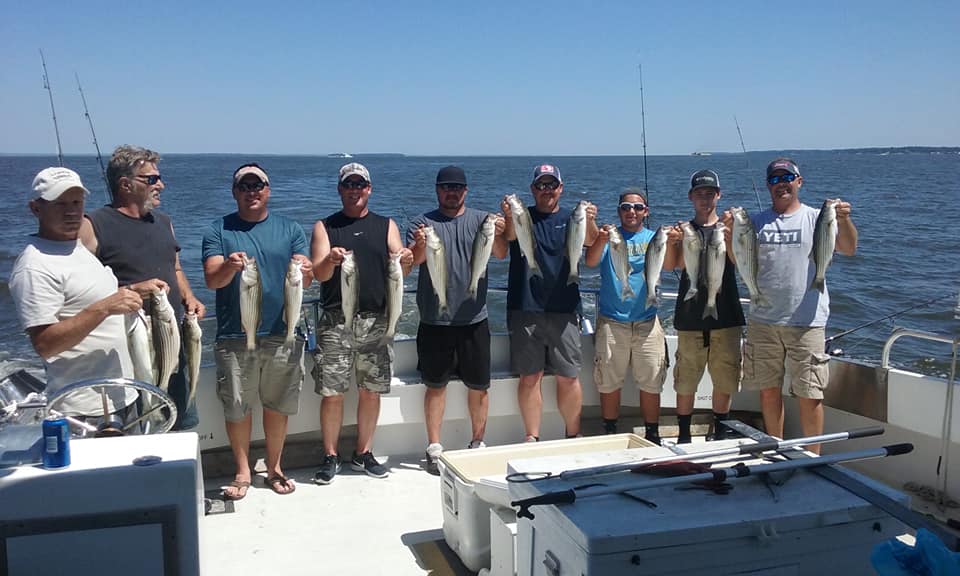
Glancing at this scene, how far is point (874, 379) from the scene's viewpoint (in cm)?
545

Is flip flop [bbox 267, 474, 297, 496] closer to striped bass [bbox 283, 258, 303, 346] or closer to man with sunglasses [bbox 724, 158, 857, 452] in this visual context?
striped bass [bbox 283, 258, 303, 346]

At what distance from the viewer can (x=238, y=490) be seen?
5156 mm

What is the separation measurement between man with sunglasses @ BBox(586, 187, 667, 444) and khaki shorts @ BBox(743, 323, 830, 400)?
64cm

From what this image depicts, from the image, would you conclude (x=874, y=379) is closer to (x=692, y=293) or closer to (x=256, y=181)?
(x=692, y=293)

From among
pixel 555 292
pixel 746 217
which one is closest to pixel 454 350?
pixel 555 292

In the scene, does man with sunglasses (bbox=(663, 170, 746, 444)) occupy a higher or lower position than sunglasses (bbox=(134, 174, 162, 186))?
lower

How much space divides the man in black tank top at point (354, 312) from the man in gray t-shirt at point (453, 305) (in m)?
0.26

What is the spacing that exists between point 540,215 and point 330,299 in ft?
5.32

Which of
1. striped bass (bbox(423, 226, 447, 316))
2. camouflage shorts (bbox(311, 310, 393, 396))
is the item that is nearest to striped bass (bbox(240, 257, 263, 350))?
camouflage shorts (bbox(311, 310, 393, 396))

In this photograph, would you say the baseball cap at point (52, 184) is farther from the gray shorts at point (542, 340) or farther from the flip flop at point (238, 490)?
the gray shorts at point (542, 340)

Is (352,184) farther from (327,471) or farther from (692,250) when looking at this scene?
(692,250)

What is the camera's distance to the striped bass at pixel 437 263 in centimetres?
524

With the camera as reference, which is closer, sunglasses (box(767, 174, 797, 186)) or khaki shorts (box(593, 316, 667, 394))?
sunglasses (box(767, 174, 797, 186))

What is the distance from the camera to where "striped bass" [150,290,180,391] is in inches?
162
